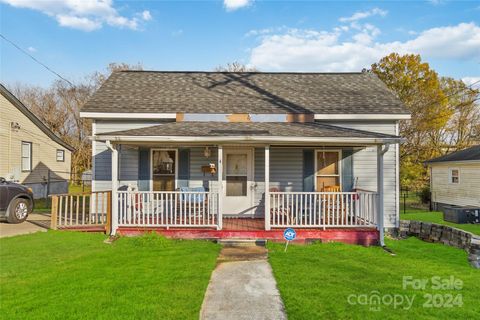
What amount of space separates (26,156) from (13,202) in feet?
31.2

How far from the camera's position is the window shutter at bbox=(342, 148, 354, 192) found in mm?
9695

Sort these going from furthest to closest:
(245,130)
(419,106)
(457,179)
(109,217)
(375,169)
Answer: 1. (419,106)
2. (457,179)
3. (375,169)
4. (245,130)
5. (109,217)

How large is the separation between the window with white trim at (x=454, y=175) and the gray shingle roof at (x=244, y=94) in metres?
10.4

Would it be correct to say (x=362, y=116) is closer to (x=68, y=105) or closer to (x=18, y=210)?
(x=18, y=210)

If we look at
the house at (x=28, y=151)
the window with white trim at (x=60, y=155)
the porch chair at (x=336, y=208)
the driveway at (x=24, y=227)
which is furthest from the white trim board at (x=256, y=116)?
the window with white trim at (x=60, y=155)

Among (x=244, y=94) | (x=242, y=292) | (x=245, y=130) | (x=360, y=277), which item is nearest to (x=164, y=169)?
(x=245, y=130)

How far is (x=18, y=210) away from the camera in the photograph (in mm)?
9375

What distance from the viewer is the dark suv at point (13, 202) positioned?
9055 mm

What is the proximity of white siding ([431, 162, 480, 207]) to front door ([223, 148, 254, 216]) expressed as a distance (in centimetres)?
1362

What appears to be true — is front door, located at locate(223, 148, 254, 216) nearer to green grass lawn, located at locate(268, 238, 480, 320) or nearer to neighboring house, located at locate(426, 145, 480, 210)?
green grass lawn, located at locate(268, 238, 480, 320)

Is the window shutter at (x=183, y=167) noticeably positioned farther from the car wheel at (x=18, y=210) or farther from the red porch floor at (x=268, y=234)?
the car wheel at (x=18, y=210)

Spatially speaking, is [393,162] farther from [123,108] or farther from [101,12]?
[101,12]

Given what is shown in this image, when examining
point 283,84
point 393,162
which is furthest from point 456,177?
point 283,84

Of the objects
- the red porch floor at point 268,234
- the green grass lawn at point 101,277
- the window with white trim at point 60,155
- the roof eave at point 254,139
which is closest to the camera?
the green grass lawn at point 101,277
